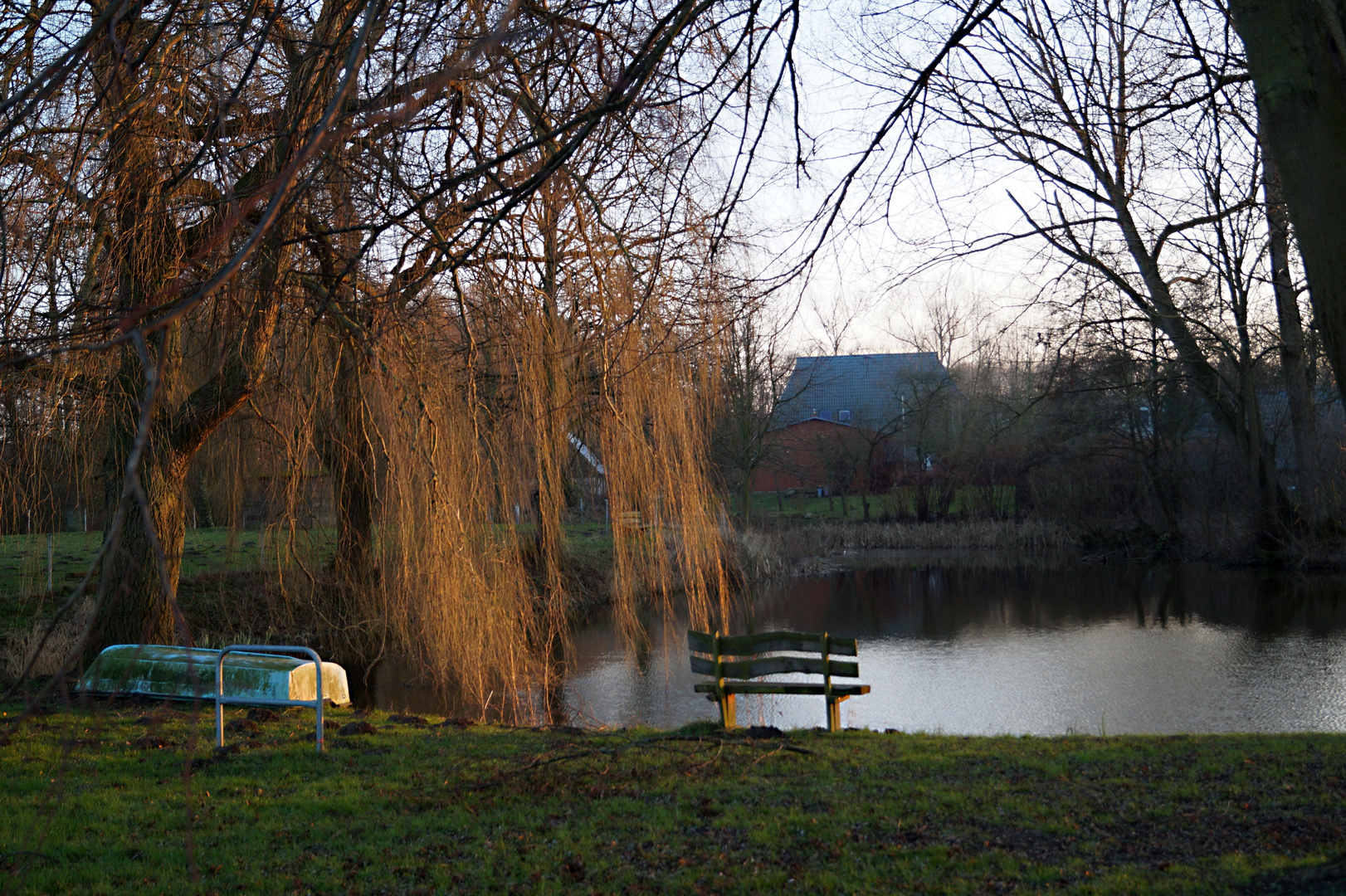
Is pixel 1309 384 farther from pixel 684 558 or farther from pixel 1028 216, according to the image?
pixel 684 558

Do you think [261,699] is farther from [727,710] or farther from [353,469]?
[727,710]

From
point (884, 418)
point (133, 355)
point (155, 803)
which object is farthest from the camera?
point (884, 418)

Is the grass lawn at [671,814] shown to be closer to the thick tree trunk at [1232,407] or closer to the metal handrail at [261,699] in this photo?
the metal handrail at [261,699]

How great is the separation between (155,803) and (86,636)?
4463mm

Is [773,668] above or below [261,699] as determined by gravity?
below

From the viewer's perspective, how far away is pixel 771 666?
320 inches

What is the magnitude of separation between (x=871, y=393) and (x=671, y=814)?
30.2 metres

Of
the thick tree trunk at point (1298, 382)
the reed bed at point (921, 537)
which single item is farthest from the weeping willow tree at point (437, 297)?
the reed bed at point (921, 537)

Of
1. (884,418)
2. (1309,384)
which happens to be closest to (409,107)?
(1309,384)

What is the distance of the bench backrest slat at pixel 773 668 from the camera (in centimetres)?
809

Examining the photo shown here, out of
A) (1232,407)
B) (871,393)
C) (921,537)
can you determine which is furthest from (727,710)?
(871,393)

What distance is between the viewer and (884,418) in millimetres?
33000

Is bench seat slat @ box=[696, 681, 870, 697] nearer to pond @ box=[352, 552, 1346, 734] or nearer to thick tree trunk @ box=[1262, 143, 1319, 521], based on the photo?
pond @ box=[352, 552, 1346, 734]

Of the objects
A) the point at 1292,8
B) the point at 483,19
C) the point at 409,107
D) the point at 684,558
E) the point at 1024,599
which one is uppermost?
the point at 483,19
